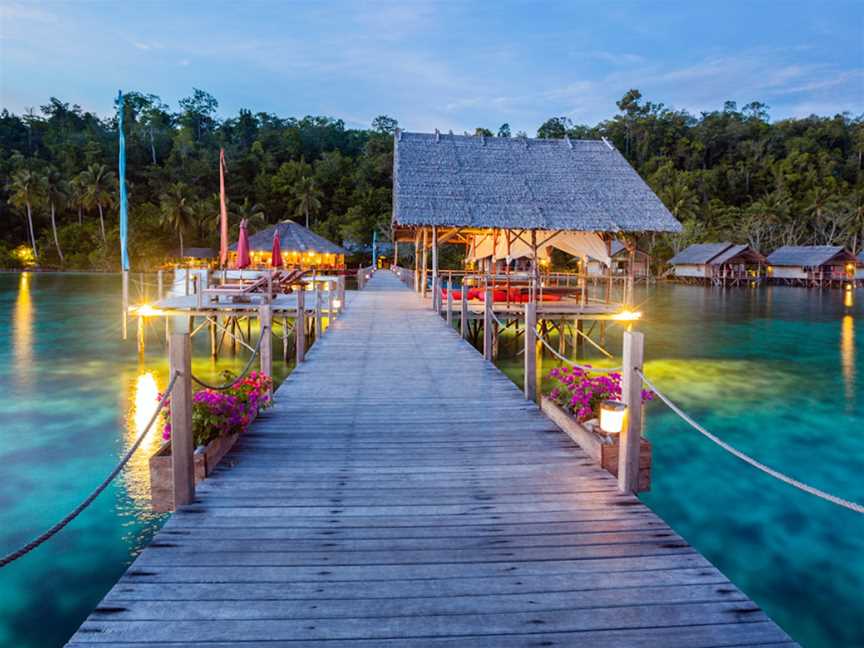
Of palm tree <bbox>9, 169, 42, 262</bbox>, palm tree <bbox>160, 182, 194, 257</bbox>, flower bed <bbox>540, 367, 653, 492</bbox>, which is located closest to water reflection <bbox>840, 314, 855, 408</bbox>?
flower bed <bbox>540, 367, 653, 492</bbox>

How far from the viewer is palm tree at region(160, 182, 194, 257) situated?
2179 inches

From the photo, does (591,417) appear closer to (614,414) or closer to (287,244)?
(614,414)

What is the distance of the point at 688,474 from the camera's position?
8297 mm

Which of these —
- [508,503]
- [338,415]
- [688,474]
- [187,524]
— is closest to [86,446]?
[338,415]

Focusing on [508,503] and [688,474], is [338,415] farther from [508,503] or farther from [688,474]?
[688,474]

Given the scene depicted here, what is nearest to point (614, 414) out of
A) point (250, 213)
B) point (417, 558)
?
point (417, 558)

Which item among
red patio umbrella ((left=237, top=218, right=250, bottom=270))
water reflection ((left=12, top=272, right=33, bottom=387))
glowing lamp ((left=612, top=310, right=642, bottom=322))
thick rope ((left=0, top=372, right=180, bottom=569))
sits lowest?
water reflection ((left=12, top=272, right=33, bottom=387))

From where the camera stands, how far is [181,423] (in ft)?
12.2

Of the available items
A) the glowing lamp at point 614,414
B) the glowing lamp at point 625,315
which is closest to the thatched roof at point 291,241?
the glowing lamp at point 625,315

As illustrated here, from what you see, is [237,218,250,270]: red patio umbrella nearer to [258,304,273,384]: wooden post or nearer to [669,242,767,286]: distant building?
[258,304,273,384]: wooden post

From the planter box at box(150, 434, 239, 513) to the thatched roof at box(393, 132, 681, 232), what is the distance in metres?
11.3

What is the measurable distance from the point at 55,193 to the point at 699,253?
56645mm

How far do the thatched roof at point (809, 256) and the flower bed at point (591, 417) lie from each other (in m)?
54.2

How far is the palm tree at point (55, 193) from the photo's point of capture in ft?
184
